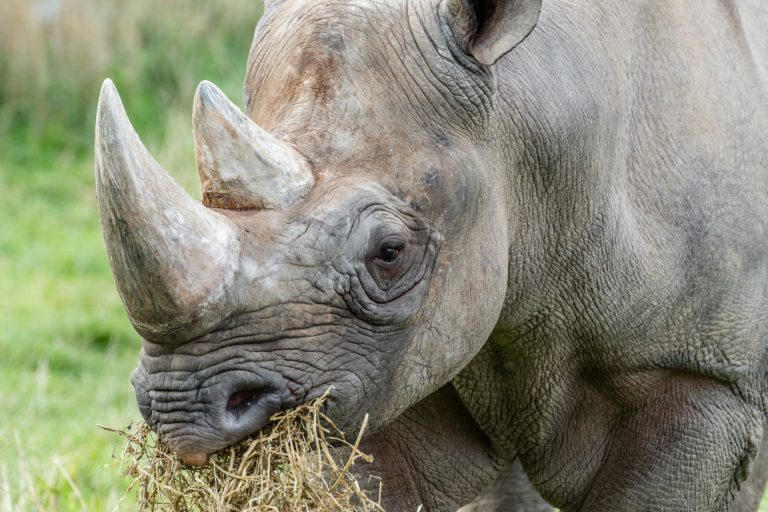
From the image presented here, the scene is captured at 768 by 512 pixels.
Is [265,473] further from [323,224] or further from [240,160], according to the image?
[240,160]

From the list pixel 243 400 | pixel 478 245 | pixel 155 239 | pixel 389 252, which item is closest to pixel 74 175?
pixel 478 245

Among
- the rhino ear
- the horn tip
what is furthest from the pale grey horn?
the rhino ear

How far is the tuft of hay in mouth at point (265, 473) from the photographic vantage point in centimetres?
348

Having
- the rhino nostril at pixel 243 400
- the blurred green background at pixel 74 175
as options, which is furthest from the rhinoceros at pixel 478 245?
the blurred green background at pixel 74 175

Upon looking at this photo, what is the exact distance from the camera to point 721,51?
458 cm

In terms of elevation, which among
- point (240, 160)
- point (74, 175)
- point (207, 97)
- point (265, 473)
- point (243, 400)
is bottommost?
point (74, 175)

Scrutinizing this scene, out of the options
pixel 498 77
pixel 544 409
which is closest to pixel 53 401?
pixel 544 409

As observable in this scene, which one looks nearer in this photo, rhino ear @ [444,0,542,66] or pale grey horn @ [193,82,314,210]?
pale grey horn @ [193,82,314,210]

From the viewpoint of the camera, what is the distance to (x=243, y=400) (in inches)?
136

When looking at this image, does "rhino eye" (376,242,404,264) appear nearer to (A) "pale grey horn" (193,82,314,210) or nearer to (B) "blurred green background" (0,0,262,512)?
(A) "pale grey horn" (193,82,314,210)

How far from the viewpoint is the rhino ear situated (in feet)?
12.5

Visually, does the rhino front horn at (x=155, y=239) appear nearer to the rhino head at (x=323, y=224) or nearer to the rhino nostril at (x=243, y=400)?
the rhino head at (x=323, y=224)

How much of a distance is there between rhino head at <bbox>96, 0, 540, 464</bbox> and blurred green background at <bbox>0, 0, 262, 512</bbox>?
2.76 metres

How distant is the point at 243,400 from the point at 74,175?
8181 mm
